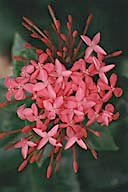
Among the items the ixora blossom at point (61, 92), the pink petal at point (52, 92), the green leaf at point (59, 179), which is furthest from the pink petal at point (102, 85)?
the green leaf at point (59, 179)

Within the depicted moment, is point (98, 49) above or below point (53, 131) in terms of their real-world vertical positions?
above

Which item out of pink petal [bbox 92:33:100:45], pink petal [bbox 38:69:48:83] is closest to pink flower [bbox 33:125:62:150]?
pink petal [bbox 38:69:48:83]

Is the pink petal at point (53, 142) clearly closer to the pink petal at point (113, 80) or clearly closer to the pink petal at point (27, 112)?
the pink petal at point (27, 112)

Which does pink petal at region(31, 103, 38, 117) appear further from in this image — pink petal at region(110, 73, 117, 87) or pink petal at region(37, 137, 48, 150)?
pink petal at region(110, 73, 117, 87)

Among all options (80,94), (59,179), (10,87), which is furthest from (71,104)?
(59,179)

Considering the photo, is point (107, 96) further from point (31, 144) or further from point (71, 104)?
point (31, 144)
